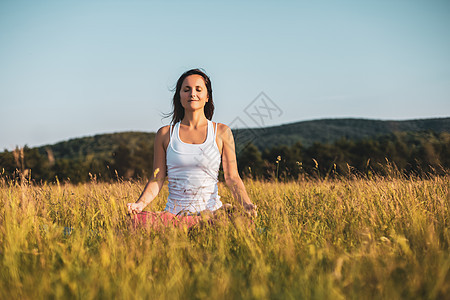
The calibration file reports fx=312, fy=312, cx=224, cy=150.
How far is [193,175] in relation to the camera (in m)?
2.96

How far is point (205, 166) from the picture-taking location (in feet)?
9.79

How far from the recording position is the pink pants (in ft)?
8.07

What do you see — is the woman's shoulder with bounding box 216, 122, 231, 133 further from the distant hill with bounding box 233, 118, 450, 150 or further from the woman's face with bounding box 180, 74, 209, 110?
the distant hill with bounding box 233, 118, 450, 150

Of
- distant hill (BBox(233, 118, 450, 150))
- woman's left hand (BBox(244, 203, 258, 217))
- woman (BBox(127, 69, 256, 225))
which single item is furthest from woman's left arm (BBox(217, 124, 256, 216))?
distant hill (BBox(233, 118, 450, 150))

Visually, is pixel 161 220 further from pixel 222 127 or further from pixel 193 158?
pixel 222 127

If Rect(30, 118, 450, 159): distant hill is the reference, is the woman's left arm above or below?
below

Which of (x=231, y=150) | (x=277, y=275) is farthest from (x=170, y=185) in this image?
(x=277, y=275)

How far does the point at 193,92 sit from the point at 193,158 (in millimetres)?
672

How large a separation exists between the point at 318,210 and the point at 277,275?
1.44m

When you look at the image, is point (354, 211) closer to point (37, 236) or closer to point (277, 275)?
point (277, 275)

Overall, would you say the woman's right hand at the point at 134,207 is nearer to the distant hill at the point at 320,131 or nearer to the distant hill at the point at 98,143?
the distant hill at the point at 320,131

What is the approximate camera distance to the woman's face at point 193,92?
3.14 meters

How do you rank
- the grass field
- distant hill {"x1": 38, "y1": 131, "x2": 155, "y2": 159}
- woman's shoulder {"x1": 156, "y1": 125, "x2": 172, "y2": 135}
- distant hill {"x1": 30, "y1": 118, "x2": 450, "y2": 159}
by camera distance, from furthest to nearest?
1. distant hill {"x1": 38, "y1": 131, "x2": 155, "y2": 159}
2. distant hill {"x1": 30, "y1": 118, "x2": 450, "y2": 159}
3. woman's shoulder {"x1": 156, "y1": 125, "x2": 172, "y2": 135}
4. the grass field

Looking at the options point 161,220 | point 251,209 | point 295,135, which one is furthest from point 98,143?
point 251,209
